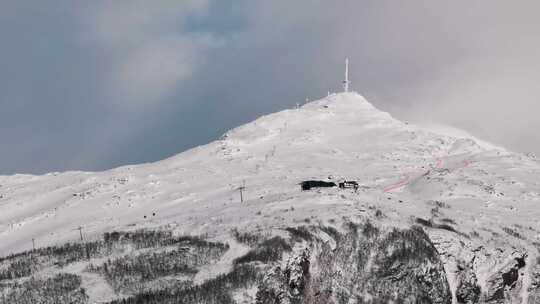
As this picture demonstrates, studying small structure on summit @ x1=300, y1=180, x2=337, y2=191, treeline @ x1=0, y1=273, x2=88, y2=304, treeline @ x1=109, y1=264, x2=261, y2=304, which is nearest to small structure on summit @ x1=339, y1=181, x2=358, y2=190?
small structure on summit @ x1=300, y1=180, x2=337, y2=191

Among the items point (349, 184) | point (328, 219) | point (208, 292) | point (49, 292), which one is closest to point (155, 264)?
point (208, 292)

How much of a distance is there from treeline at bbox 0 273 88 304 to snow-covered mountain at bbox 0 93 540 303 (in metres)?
1.62

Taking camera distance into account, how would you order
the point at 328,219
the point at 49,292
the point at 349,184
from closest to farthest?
the point at 49,292 → the point at 328,219 → the point at 349,184

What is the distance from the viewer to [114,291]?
4476 inches

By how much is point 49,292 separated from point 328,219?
47756mm

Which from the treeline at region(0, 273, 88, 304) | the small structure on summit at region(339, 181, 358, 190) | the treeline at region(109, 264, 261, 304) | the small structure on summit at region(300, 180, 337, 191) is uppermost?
the small structure on summit at region(300, 180, 337, 191)

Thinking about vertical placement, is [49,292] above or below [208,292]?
above

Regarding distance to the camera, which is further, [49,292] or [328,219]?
[328,219]

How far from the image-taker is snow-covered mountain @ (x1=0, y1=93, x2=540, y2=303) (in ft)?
414

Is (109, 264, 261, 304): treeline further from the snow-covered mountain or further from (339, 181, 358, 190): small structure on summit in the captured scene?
(339, 181, 358, 190): small structure on summit

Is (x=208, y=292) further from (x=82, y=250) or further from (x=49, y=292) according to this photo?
(x=82, y=250)

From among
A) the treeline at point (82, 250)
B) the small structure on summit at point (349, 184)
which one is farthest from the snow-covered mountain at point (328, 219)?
the treeline at point (82, 250)

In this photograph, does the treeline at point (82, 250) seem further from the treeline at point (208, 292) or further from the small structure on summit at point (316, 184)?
the small structure on summit at point (316, 184)

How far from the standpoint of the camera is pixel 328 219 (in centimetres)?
13575
